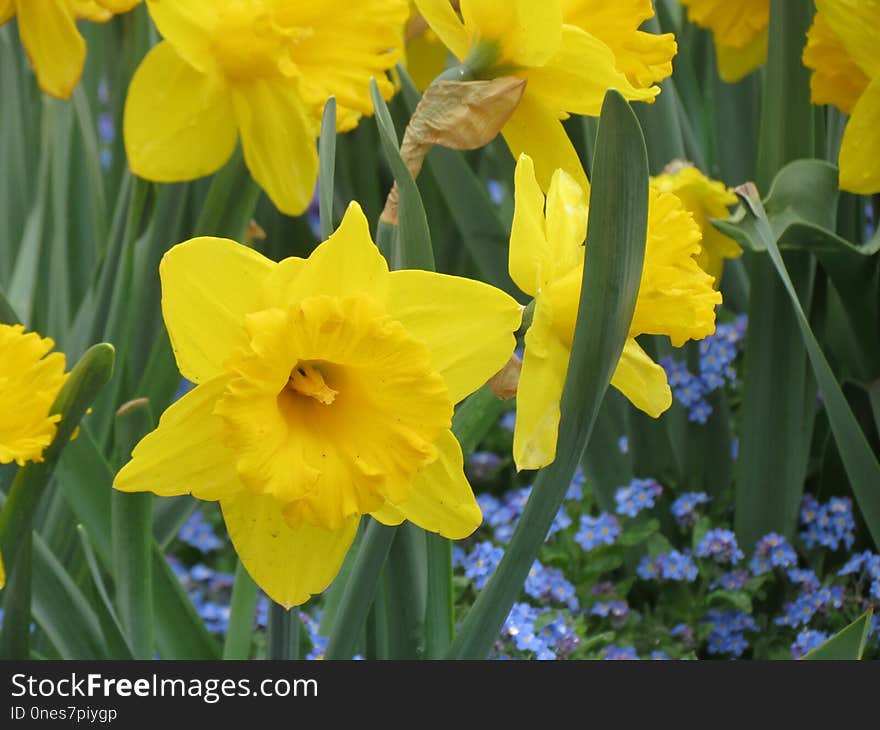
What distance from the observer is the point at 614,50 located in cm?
93

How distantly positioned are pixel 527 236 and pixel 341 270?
0.44ft

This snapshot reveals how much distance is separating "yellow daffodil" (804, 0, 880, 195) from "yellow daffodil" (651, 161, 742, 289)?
13 centimetres

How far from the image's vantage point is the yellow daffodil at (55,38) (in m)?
1.07

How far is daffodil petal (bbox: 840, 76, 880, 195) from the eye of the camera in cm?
116

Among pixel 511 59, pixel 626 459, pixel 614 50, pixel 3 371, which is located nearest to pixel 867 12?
pixel 614 50

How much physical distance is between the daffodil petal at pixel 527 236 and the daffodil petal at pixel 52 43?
0.53 metres

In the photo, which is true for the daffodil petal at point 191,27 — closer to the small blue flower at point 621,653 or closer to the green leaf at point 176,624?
the green leaf at point 176,624

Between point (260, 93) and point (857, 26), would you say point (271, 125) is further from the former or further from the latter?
point (857, 26)

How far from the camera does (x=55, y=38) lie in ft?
3.56

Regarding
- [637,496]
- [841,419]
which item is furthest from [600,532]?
[841,419]

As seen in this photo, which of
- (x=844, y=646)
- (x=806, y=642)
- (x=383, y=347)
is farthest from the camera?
(x=806, y=642)

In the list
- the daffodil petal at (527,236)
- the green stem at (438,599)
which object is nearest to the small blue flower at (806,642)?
the green stem at (438,599)
